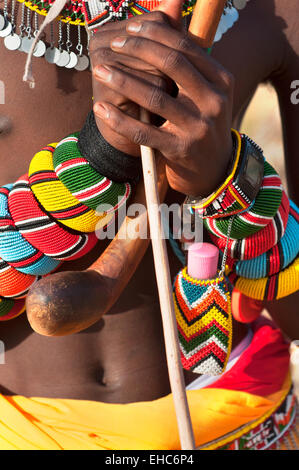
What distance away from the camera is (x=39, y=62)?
77cm

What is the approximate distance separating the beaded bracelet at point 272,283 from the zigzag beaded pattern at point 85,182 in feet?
0.76

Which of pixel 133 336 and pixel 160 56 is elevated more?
pixel 160 56

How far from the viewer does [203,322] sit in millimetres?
662

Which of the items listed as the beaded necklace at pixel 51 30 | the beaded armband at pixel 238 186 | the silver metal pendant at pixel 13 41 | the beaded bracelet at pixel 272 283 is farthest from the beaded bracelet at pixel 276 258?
the silver metal pendant at pixel 13 41

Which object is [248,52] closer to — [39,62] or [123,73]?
[39,62]

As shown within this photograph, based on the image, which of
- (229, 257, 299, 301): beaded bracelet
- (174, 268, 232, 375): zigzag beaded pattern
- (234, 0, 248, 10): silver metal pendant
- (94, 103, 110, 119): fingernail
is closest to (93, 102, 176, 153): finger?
(94, 103, 110, 119): fingernail

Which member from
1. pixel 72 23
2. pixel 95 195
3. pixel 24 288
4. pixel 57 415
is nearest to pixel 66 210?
pixel 95 195

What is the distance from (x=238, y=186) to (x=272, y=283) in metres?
0.21

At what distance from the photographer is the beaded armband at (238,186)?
612 millimetres

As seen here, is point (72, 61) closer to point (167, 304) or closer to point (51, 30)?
point (51, 30)

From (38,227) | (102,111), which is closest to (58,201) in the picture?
(38,227)

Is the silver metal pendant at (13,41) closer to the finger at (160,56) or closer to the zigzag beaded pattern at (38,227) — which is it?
the zigzag beaded pattern at (38,227)

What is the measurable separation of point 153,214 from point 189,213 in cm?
21

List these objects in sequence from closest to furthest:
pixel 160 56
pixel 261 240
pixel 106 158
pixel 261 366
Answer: pixel 160 56, pixel 106 158, pixel 261 240, pixel 261 366
